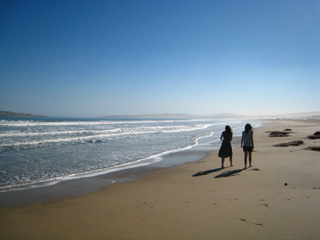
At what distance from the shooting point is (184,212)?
12.9ft

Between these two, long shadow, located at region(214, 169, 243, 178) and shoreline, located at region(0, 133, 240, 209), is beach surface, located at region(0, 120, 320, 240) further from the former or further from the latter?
long shadow, located at region(214, 169, 243, 178)

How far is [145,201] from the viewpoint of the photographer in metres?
4.71

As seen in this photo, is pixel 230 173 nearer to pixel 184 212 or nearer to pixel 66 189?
pixel 184 212

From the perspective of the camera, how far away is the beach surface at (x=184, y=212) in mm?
3217

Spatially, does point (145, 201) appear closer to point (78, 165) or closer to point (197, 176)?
point (197, 176)

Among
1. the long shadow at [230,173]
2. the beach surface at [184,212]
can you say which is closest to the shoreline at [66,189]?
the beach surface at [184,212]

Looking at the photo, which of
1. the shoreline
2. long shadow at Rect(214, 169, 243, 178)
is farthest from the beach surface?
long shadow at Rect(214, 169, 243, 178)

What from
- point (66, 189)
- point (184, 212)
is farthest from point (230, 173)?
point (66, 189)

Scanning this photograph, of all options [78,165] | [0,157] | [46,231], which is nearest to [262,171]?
[46,231]

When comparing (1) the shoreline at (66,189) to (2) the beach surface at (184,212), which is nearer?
(2) the beach surface at (184,212)

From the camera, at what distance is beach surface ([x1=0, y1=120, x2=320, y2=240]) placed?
10.6 ft

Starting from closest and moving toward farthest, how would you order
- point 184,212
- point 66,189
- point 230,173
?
point 184,212 < point 66,189 < point 230,173

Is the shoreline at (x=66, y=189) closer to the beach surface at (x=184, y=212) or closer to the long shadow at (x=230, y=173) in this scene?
the beach surface at (x=184, y=212)

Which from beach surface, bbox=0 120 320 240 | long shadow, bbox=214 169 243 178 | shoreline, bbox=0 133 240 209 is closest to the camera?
beach surface, bbox=0 120 320 240
